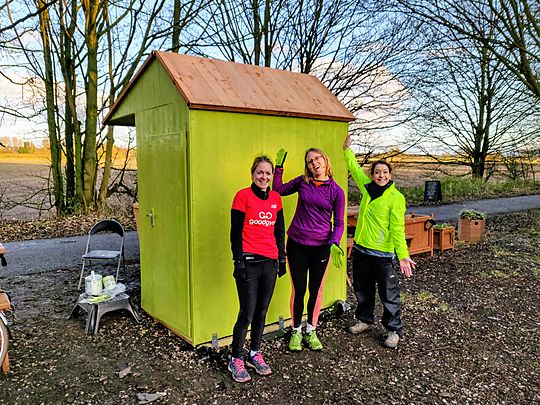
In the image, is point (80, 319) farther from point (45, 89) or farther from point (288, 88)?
point (45, 89)

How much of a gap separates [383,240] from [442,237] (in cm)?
433

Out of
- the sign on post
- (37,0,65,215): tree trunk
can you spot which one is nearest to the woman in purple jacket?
(37,0,65,215): tree trunk

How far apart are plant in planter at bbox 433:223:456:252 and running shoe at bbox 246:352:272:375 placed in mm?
5225

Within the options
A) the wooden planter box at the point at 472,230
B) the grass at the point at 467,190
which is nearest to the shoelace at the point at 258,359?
the wooden planter box at the point at 472,230

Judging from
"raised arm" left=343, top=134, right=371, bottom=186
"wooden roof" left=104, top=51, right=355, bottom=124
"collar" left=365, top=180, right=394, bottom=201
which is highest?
"wooden roof" left=104, top=51, right=355, bottom=124

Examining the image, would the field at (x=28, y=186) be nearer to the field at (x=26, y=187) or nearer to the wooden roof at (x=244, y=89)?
the field at (x=26, y=187)

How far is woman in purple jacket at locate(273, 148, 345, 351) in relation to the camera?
3715mm

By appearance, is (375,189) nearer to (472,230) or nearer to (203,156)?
(203,156)

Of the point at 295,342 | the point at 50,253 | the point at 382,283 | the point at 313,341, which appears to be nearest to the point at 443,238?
the point at 382,283

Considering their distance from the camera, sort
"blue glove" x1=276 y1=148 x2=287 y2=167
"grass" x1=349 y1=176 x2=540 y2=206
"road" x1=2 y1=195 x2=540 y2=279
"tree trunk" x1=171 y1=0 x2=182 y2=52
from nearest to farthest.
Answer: "blue glove" x1=276 y1=148 x2=287 y2=167, "road" x1=2 y1=195 x2=540 y2=279, "tree trunk" x1=171 y1=0 x2=182 y2=52, "grass" x1=349 y1=176 x2=540 y2=206

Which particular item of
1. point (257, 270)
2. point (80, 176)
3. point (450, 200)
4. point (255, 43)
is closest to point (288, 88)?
Result: point (257, 270)

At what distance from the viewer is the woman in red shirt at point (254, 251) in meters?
3.30

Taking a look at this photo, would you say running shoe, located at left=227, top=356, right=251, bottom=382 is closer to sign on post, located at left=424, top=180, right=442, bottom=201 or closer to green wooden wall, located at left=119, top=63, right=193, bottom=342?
green wooden wall, located at left=119, top=63, right=193, bottom=342

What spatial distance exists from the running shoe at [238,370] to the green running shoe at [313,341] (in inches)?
29.2
